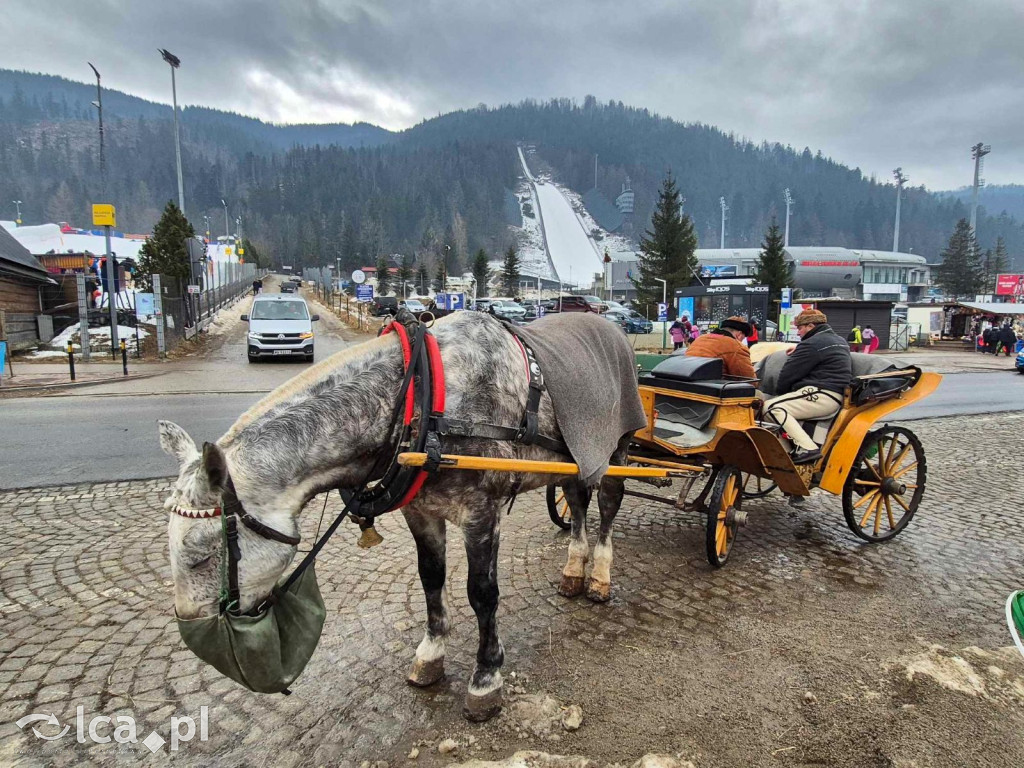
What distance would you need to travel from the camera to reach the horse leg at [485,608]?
2553 millimetres

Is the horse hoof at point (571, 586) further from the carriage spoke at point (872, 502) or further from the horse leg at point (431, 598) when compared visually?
the carriage spoke at point (872, 502)

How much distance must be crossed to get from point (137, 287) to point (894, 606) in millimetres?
31591

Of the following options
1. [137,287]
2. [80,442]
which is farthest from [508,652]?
[137,287]

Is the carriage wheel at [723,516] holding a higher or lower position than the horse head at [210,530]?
lower

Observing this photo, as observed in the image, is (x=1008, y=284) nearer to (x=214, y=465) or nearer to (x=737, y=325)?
(x=737, y=325)

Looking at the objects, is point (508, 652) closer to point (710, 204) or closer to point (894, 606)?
point (894, 606)

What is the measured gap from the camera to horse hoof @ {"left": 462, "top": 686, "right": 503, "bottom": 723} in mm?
2594

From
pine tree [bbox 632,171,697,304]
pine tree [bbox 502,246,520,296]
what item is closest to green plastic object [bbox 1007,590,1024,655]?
pine tree [bbox 632,171,697,304]

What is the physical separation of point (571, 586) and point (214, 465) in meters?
2.59

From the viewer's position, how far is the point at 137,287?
88.9 feet

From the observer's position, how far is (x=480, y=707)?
2.60 m

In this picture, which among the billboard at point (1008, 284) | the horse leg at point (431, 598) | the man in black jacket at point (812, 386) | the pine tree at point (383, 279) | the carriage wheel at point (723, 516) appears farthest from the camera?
the pine tree at point (383, 279)

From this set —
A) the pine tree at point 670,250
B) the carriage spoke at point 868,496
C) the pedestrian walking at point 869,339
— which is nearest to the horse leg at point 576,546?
the carriage spoke at point 868,496

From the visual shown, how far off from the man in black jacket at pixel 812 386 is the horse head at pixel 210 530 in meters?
4.01
